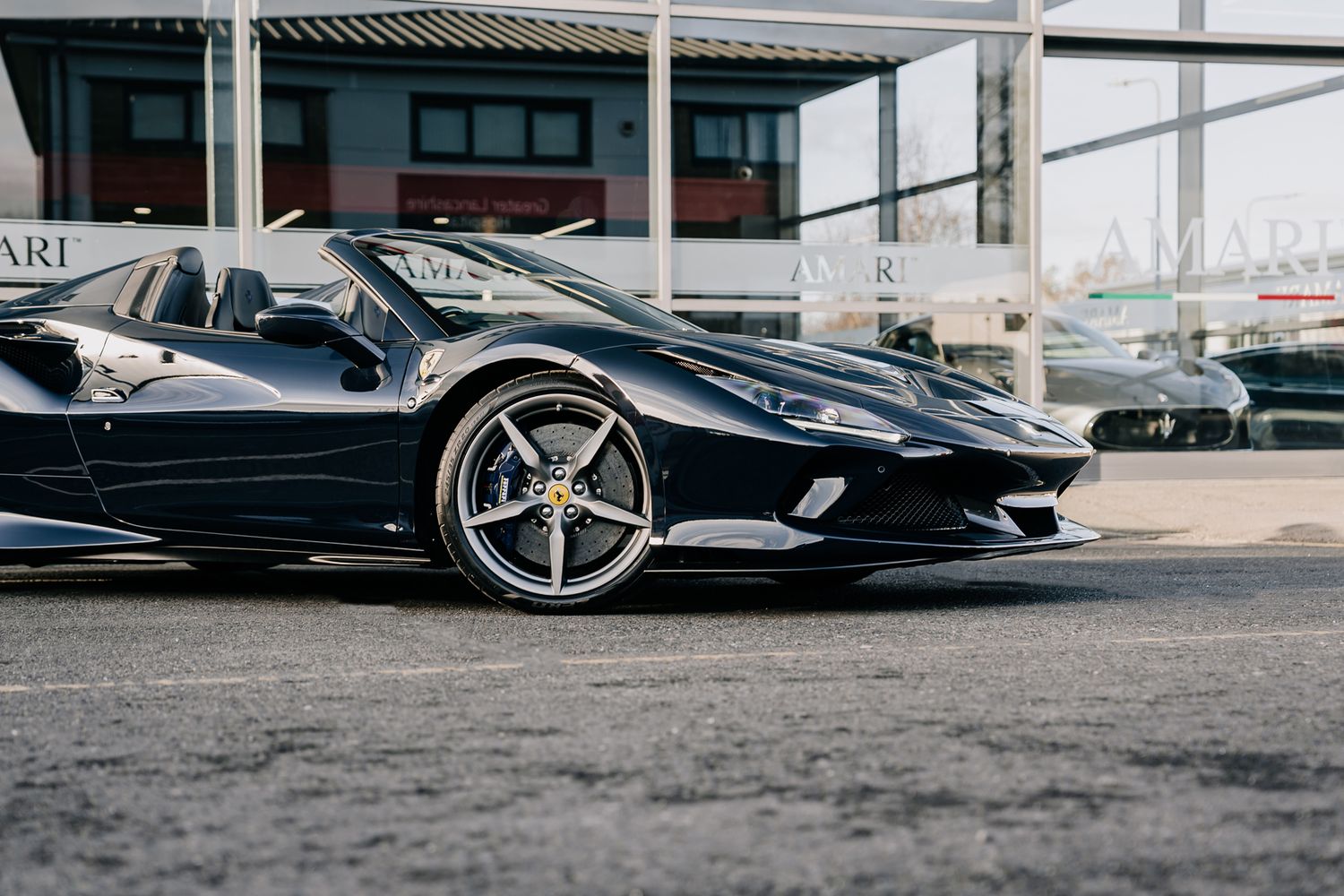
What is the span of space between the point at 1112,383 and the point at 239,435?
782cm

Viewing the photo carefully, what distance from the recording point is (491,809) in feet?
7.09

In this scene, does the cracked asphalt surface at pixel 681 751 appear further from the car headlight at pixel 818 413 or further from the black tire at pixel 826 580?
the black tire at pixel 826 580

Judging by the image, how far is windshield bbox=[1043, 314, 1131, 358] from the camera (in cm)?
1117

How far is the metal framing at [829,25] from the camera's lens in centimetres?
1032

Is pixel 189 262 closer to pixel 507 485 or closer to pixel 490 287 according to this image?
pixel 490 287

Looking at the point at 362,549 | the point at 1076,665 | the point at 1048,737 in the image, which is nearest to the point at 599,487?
the point at 362,549

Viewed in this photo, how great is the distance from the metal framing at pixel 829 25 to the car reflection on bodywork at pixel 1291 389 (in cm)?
155

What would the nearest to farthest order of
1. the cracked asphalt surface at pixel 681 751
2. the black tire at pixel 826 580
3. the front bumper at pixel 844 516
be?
the cracked asphalt surface at pixel 681 751 → the front bumper at pixel 844 516 → the black tire at pixel 826 580

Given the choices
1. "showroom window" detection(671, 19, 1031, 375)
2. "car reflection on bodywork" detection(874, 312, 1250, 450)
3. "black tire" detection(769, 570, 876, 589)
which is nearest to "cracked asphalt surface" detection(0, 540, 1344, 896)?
"black tire" detection(769, 570, 876, 589)

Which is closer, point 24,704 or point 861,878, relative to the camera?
point 861,878

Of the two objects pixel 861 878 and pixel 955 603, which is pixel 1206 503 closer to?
pixel 955 603

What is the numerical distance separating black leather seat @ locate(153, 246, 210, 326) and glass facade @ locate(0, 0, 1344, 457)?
16.5 ft

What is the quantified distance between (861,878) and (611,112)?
9.32 meters

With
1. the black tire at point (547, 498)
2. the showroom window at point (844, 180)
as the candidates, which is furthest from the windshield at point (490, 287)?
the showroom window at point (844, 180)
